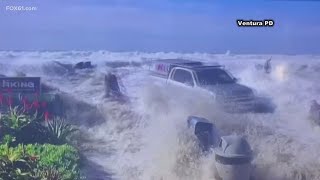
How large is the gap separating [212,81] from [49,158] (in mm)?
1247

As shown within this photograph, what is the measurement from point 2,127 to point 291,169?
2.05 m

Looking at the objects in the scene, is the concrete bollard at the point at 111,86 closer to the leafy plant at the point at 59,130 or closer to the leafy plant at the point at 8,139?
the leafy plant at the point at 59,130

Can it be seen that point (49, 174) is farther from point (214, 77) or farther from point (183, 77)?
point (214, 77)

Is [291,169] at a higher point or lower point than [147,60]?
lower

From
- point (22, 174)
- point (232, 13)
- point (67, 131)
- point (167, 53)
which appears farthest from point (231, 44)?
point (22, 174)

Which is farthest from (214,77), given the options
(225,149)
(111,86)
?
(111,86)

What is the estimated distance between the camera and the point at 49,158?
12.2 ft

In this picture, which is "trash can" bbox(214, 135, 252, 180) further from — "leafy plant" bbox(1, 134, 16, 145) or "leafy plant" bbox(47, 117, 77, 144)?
"leafy plant" bbox(1, 134, 16, 145)

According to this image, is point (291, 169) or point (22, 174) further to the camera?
point (291, 169)

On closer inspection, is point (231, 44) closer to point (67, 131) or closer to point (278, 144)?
point (278, 144)

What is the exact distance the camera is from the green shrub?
3668mm

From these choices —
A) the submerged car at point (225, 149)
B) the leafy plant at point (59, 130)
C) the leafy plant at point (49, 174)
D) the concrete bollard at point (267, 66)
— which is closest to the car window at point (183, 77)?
the submerged car at point (225, 149)

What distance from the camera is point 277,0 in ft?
12.4

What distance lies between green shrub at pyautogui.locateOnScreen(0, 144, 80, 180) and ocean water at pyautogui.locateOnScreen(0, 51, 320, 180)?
133 mm
